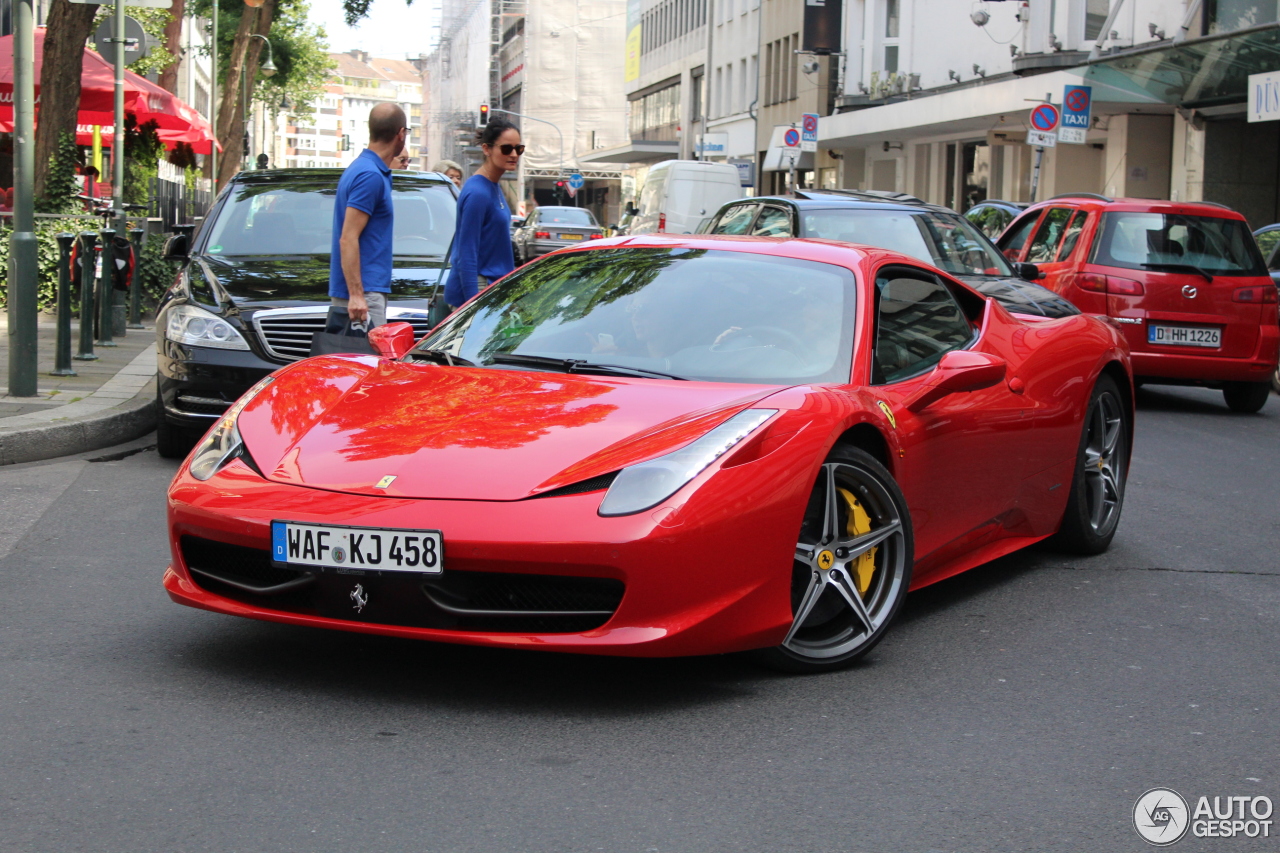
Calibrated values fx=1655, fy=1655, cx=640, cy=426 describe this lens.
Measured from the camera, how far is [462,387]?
482 cm

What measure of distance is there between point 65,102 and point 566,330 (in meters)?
13.9

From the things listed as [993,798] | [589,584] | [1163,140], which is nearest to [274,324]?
[589,584]

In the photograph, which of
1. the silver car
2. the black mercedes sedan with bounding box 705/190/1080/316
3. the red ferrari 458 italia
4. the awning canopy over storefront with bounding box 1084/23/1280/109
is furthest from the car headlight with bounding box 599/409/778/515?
the silver car

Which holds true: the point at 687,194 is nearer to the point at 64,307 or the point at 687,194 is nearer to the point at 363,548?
the point at 64,307

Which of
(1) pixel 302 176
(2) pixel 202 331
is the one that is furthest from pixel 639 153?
(2) pixel 202 331

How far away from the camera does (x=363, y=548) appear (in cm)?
407

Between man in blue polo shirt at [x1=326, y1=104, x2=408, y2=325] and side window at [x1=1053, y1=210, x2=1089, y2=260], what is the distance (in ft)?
23.2

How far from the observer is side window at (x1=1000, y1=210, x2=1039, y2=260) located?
Result: 14430 mm

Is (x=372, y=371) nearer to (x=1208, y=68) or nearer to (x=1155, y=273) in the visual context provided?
(x=1155, y=273)

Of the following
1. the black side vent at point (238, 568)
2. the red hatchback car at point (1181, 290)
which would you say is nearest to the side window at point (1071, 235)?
the red hatchback car at point (1181, 290)

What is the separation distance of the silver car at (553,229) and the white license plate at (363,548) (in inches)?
1407

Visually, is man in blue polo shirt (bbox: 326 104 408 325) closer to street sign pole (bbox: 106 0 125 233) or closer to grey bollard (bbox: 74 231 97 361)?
grey bollard (bbox: 74 231 97 361)

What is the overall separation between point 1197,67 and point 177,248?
68.0 feet

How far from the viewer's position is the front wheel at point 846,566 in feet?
14.8
